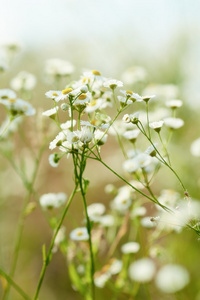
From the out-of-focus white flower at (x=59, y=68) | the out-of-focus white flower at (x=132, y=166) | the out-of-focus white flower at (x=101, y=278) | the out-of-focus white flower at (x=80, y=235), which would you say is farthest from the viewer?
the out-of-focus white flower at (x=59, y=68)

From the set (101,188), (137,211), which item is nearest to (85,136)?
(137,211)

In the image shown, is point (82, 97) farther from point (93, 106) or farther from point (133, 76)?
point (133, 76)

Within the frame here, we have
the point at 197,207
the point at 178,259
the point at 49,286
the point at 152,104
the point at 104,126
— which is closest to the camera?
the point at 104,126

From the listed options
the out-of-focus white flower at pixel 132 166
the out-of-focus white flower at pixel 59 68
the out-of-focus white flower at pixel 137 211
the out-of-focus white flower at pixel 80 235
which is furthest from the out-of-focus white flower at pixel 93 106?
the out-of-focus white flower at pixel 59 68

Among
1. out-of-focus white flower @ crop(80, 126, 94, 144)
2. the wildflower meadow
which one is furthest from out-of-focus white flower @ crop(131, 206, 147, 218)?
out-of-focus white flower @ crop(80, 126, 94, 144)

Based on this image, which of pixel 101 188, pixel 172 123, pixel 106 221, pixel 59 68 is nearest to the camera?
pixel 172 123

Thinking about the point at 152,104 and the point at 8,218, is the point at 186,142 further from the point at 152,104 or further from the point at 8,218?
the point at 8,218

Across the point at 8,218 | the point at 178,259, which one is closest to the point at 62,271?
the point at 8,218

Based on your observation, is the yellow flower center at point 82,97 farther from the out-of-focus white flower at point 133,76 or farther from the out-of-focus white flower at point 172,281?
the out-of-focus white flower at point 133,76

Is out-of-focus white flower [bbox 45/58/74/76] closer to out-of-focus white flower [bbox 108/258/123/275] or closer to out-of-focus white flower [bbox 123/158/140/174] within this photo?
out-of-focus white flower [bbox 123/158/140/174]
